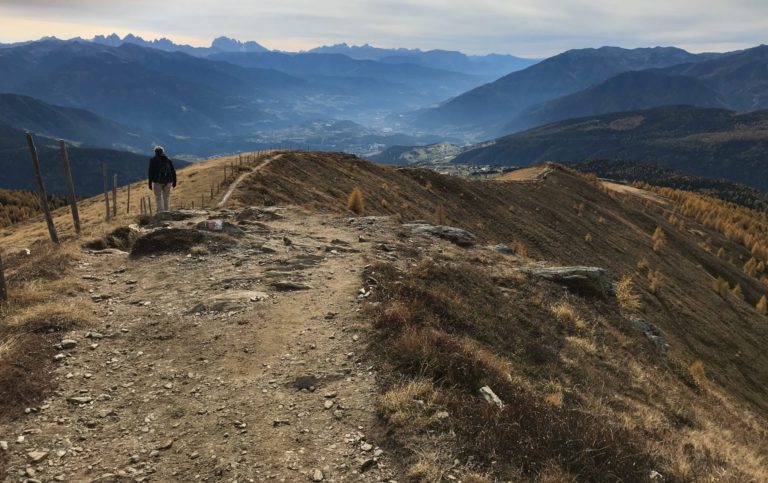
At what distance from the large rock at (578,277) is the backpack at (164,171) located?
17.7 meters

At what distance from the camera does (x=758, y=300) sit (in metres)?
57.9

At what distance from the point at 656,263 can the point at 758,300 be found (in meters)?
18.9

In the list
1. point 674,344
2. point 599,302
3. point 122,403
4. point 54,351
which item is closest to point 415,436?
point 122,403

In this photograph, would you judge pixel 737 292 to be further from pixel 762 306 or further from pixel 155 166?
pixel 155 166

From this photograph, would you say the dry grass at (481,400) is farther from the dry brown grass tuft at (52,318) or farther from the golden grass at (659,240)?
the golden grass at (659,240)

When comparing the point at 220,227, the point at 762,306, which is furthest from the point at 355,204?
the point at 762,306

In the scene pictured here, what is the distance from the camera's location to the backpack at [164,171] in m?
24.0

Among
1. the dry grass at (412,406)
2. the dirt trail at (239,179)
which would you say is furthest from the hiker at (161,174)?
the dry grass at (412,406)

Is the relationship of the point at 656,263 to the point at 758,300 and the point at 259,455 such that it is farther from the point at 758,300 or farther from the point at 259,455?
the point at 259,455

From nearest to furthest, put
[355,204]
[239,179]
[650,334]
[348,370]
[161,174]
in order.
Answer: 1. [348,370]
2. [650,334]
3. [161,174]
4. [355,204]
5. [239,179]

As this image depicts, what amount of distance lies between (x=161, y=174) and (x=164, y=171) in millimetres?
206

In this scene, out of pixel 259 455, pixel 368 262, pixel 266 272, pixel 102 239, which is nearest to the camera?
pixel 259 455

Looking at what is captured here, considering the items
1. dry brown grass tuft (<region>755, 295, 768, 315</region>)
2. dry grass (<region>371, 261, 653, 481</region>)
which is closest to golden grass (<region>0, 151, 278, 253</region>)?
dry grass (<region>371, 261, 653, 481</region>)

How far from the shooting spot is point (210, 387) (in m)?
9.66
